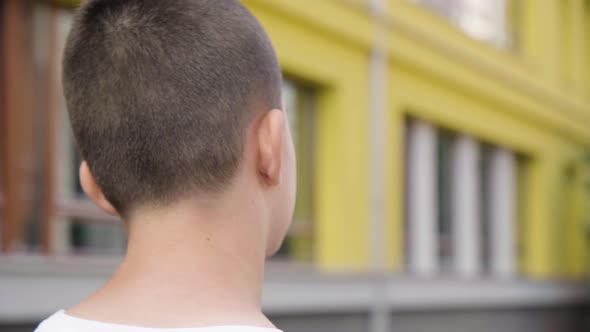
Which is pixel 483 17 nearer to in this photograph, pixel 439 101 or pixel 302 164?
pixel 439 101

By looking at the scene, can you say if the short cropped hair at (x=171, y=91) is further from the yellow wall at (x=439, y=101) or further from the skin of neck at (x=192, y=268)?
the yellow wall at (x=439, y=101)

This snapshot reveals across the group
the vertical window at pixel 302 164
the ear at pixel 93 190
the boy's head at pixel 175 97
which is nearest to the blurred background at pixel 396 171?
the vertical window at pixel 302 164

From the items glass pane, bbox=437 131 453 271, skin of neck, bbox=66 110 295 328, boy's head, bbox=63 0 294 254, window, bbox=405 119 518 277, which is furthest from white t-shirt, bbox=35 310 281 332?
glass pane, bbox=437 131 453 271

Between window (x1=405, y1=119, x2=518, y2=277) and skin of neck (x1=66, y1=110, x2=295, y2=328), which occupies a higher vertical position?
window (x1=405, y1=119, x2=518, y2=277)

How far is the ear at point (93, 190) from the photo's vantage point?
1185 mm

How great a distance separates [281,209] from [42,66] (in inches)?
179

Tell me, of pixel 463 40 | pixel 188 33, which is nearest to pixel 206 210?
pixel 188 33

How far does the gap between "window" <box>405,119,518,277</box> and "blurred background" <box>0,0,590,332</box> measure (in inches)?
1.0

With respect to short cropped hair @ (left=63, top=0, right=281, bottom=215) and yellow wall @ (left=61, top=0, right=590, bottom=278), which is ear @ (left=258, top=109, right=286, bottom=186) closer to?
short cropped hair @ (left=63, top=0, right=281, bottom=215)

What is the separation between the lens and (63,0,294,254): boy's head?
1.08 m

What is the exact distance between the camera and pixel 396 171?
8867 millimetres

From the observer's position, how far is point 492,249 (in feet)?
37.9

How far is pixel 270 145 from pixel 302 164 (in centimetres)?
691

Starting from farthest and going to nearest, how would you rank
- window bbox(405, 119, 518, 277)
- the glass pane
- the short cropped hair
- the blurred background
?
the glass pane, window bbox(405, 119, 518, 277), the blurred background, the short cropped hair
